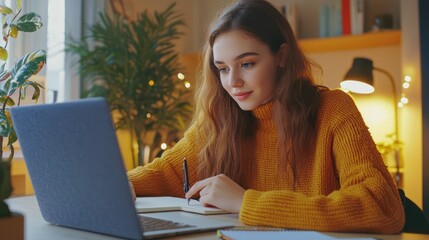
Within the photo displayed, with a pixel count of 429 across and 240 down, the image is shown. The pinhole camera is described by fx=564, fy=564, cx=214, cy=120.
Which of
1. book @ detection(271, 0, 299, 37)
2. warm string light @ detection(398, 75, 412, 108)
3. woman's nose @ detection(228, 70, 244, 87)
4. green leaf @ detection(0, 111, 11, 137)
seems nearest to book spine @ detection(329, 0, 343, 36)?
book @ detection(271, 0, 299, 37)

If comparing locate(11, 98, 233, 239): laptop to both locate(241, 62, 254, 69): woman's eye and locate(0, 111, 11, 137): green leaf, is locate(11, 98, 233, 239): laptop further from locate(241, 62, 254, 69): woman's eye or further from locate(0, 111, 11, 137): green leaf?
locate(0, 111, 11, 137): green leaf

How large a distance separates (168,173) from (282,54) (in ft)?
1.50

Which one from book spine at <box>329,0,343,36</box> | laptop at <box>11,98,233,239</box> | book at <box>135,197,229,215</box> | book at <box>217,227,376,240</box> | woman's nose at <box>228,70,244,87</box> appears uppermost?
book spine at <box>329,0,343,36</box>

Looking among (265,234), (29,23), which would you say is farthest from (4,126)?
(265,234)

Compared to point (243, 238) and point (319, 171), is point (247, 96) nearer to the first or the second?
point (319, 171)

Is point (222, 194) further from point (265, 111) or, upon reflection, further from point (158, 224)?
point (265, 111)

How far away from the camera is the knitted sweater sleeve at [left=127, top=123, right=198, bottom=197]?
1524 mm

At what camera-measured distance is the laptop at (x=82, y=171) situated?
83cm

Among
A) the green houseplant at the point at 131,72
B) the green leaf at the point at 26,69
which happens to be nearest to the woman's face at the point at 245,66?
the green leaf at the point at 26,69

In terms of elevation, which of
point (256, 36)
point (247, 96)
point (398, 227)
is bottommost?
point (398, 227)

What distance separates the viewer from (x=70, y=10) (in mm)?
3289

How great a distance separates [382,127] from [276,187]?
2322mm

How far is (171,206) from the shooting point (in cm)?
126

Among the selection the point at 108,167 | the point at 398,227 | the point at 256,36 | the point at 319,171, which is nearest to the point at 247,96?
the point at 256,36
